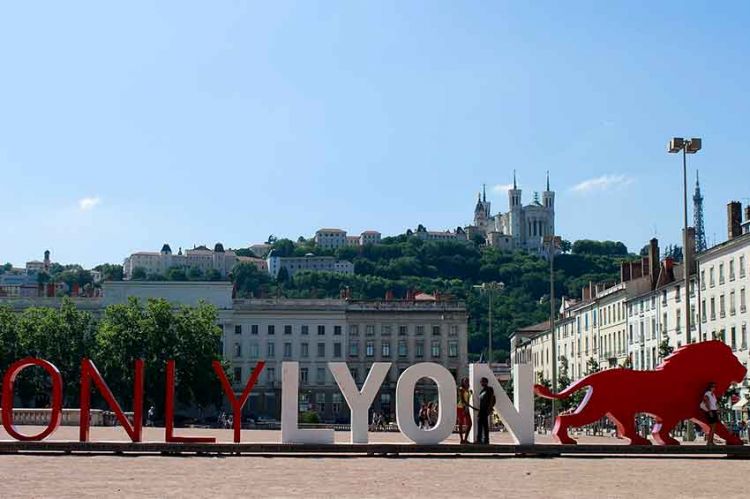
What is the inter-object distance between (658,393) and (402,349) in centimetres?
9243

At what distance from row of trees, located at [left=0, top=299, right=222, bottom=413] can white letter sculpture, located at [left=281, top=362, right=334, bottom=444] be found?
218 feet

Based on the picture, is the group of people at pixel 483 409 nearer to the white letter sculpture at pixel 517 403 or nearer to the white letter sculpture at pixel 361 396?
the white letter sculpture at pixel 517 403

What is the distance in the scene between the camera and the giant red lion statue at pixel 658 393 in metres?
30.5

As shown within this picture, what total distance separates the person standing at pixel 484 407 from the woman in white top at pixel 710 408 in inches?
207

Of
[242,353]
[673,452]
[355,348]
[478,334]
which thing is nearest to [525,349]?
[355,348]

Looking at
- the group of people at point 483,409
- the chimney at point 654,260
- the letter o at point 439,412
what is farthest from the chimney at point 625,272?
the letter o at point 439,412

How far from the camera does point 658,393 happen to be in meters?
30.6

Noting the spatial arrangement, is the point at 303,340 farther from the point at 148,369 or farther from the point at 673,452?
the point at 673,452

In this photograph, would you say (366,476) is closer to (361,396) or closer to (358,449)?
(358,449)

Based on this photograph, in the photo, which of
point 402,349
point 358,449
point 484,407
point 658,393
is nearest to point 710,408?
point 658,393

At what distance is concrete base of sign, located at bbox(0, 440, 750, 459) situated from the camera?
2872cm

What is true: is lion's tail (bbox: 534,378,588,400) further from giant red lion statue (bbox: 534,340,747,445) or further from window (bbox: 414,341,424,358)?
window (bbox: 414,341,424,358)

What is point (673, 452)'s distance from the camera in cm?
2991

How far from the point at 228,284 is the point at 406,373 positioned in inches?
3607
